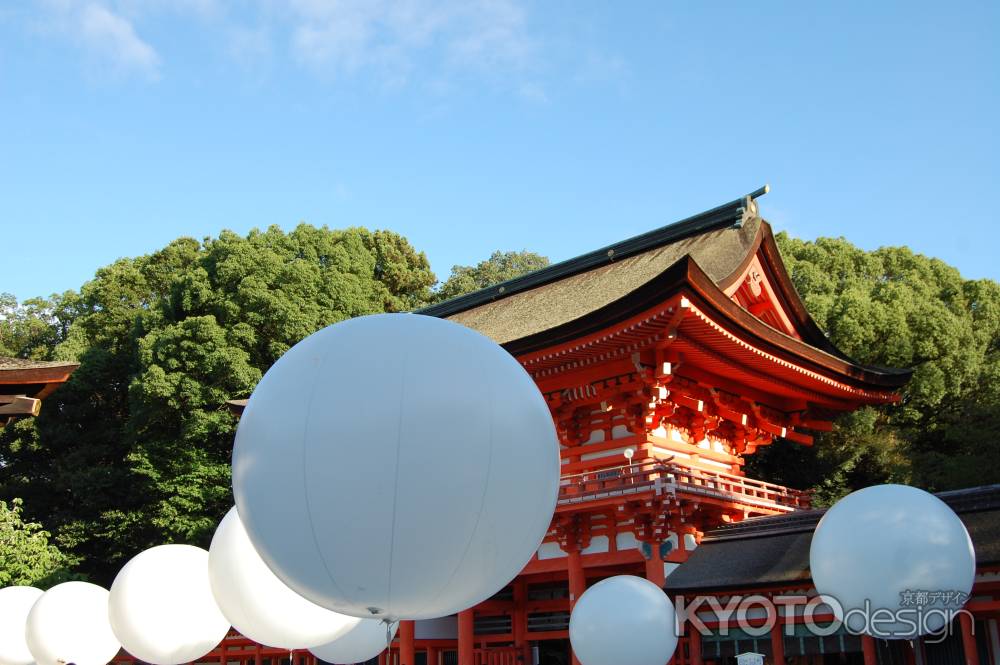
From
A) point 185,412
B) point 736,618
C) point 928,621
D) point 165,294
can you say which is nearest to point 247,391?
point 185,412

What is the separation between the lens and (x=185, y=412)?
2353 cm

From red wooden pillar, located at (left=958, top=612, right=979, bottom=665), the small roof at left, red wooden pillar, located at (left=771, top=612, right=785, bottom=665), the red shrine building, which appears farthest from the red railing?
the small roof at left

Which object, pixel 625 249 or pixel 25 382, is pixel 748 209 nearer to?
pixel 625 249

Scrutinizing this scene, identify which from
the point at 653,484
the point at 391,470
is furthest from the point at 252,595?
the point at 653,484

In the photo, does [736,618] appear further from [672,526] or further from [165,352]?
[165,352]

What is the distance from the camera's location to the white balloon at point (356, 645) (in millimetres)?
7602

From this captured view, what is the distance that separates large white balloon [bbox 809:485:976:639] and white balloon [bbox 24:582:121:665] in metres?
7.23

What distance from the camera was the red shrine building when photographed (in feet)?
34.6

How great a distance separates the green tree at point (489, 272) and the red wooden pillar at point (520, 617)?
20337mm

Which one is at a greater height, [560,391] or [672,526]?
[560,391]

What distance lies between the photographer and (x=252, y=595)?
621 centimetres

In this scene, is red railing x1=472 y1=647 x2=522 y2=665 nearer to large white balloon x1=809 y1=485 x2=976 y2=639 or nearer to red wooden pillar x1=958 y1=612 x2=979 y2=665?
red wooden pillar x1=958 y1=612 x2=979 y2=665

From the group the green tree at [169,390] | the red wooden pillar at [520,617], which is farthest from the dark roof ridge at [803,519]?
the green tree at [169,390]

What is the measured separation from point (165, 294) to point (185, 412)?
724 centimetres
